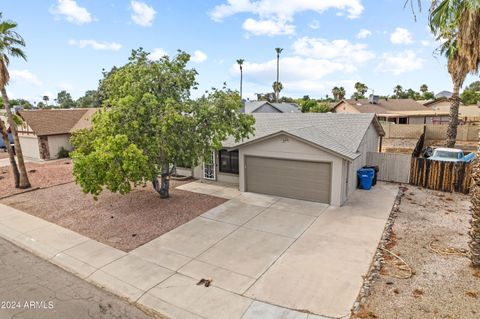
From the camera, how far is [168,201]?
45.1 feet

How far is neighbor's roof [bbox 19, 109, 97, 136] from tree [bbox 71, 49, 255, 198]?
15.5 m

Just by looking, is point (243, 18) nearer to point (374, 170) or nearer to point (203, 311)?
point (374, 170)

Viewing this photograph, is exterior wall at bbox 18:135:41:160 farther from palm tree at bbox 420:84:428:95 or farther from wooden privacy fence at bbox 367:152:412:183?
palm tree at bbox 420:84:428:95

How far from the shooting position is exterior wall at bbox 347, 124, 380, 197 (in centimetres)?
1391

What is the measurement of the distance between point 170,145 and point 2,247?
6.47 metres

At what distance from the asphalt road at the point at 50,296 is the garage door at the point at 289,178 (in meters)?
8.76

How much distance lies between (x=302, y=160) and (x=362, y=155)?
177 inches

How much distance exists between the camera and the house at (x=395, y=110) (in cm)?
3456

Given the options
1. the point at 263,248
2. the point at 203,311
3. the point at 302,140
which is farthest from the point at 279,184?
the point at 203,311

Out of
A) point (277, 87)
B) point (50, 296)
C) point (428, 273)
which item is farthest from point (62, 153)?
point (277, 87)

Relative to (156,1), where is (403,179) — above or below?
below

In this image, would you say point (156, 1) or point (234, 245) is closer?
point (234, 245)

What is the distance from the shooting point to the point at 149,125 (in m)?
11.7

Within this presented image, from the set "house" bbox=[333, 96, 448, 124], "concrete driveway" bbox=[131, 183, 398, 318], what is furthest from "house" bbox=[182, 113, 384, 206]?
"house" bbox=[333, 96, 448, 124]
